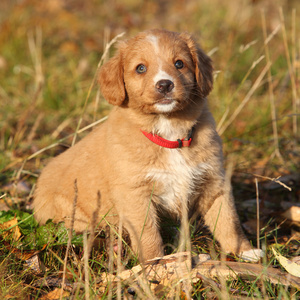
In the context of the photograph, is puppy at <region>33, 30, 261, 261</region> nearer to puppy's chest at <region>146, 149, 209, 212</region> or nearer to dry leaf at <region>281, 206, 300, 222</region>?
puppy's chest at <region>146, 149, 209, 212</region>

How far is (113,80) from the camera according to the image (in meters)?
3.73

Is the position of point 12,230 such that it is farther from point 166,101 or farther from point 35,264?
point 166,101

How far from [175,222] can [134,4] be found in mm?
8375

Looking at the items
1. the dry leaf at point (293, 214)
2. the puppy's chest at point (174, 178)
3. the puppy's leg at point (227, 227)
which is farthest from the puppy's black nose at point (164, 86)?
the dry leaf at point (293, 214)

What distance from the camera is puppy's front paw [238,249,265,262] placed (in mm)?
3562

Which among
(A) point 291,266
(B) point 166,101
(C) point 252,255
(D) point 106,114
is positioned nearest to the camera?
(A) point 291,266

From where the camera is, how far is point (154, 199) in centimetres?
357

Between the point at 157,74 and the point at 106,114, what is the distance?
118 inches

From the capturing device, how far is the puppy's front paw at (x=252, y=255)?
3562 millimetres

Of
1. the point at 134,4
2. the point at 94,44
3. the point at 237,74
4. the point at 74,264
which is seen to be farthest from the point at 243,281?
the point at 134,4

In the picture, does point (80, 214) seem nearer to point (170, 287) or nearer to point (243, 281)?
point (170, 287)

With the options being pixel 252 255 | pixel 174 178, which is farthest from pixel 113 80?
pixel 252 255

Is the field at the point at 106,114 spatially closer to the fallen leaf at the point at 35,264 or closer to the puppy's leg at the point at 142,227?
the fallen leaf at the point at 35,264

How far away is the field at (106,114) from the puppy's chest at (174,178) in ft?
0.97
